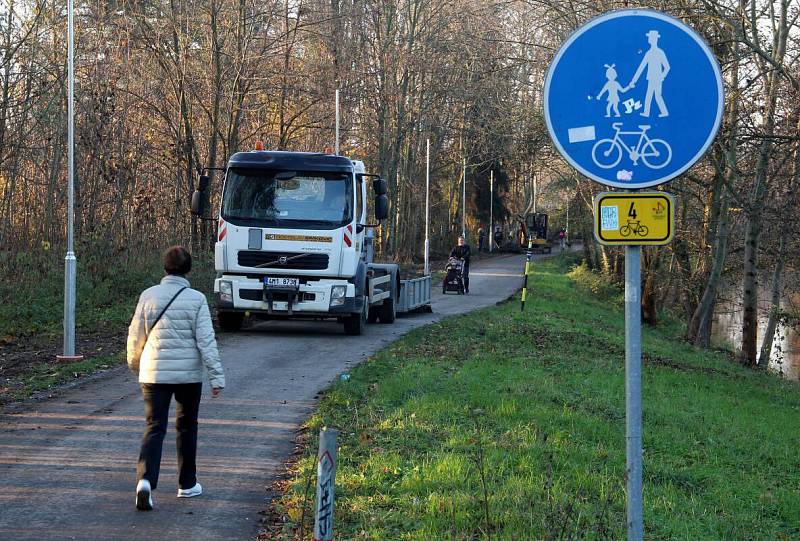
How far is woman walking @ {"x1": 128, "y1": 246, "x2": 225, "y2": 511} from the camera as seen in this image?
6672 millimetres

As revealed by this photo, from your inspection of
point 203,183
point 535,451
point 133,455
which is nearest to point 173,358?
point 133,455

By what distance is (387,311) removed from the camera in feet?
71.0

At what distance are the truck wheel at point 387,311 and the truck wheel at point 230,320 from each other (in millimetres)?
4025

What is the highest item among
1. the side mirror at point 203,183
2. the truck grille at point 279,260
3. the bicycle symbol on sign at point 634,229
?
the side mirror at point 203,183

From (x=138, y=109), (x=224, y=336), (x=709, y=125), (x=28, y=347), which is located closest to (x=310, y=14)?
(x=138, y=109)

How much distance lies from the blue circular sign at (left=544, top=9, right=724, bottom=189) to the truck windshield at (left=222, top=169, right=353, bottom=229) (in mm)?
12938

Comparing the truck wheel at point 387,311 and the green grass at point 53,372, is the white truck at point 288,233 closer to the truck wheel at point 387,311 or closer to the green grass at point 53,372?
the green grass at point 53,372

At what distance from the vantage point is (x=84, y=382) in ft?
40.0

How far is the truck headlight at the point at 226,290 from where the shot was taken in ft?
56.1

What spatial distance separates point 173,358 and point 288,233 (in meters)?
10.2

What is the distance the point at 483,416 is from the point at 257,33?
19471 mm

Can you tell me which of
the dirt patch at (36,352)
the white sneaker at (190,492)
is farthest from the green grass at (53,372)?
the white sneaker at (190,492)

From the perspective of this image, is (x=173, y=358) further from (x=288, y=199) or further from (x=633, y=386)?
(x=288, y=199)

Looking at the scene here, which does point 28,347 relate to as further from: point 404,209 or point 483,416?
point 404,209
